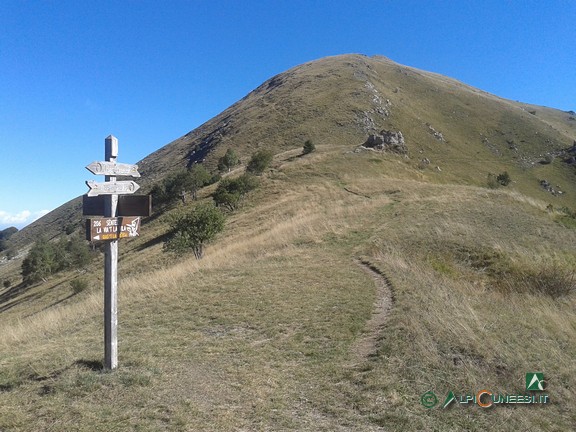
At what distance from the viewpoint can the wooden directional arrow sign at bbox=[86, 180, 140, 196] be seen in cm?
617

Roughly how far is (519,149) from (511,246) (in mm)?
99555

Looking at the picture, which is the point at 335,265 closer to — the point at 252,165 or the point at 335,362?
the point at 335,362

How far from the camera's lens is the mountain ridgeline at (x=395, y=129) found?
269 ft

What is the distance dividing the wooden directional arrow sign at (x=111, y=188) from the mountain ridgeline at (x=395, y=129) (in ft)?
185

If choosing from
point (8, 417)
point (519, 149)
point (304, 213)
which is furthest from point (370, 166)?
point (519, 149)

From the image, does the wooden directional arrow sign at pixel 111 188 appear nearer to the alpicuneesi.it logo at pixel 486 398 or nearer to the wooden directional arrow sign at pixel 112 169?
the wooden directional arrow sign at pixel 112 169

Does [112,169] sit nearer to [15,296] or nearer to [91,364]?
[91,364]

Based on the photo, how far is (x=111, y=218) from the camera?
6332 millimetres

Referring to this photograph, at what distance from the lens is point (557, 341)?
721 centimetres

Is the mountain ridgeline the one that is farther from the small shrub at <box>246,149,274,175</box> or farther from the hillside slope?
the hillside slope

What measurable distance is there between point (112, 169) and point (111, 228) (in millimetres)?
1055

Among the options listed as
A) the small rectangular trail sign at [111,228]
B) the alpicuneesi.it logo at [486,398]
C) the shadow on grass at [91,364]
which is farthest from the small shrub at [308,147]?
the alpicuneesi.it logo at [486,398]

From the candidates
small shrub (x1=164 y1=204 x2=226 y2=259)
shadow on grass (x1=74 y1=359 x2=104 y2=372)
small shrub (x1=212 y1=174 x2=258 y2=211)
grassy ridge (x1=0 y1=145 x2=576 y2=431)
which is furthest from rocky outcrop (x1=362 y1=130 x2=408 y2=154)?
shadow on grass (x1=74 y1=359 x2=104 y2=372)

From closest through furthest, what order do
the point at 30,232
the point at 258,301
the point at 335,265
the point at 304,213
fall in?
the point at 258,301 < the point at 335,265 < the point at 304,213 < the point at 30,232
